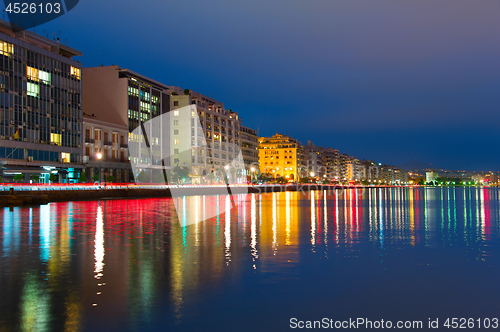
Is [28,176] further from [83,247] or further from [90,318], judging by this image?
[90,318]

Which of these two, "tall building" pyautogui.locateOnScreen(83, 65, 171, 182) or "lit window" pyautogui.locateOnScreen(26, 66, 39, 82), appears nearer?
"lit window" pyautogui.locateOnScreen(26, 66, 39, 82)

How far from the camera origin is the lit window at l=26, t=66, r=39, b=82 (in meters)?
70.9

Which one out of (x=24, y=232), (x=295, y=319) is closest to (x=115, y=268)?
(x=295, y=319)

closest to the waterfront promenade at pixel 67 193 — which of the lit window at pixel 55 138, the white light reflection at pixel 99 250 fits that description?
the lit window at pixel 55 138

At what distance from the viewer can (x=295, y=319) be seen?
8547 millimetres

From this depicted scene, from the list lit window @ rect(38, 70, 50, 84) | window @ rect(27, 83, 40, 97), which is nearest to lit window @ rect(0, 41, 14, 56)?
window @ rect(27, 83, 40, 97)

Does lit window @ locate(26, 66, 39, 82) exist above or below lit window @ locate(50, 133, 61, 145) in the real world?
above

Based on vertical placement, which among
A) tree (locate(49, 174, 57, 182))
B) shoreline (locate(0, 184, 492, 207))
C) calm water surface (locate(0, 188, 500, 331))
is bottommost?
calm water surface (locate(0, 188, 500, 331))

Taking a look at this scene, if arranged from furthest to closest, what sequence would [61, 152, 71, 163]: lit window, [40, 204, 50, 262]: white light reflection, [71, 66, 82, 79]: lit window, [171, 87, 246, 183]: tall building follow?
[171, 87, 246, 183]: tall building < [71, 66, 82, 79]: lit window < [61, 152, 71, 163]: lit window < [40, 204, 50, 262]: white light reflection

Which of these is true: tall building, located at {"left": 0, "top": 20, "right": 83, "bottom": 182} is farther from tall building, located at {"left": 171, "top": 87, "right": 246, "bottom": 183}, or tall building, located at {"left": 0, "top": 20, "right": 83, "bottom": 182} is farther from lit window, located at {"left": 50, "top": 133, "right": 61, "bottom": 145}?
tall building, located at {"left": 171, "top": 87, "right": 246, "bottom": 183}

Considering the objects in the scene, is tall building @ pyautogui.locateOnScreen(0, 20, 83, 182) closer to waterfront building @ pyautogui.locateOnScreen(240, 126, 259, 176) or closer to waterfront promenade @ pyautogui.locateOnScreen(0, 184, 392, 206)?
waterfront promenade @ pyautogui.locateOnScreen(0, 184, 392, 206)

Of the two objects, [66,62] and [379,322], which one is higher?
[66,62]

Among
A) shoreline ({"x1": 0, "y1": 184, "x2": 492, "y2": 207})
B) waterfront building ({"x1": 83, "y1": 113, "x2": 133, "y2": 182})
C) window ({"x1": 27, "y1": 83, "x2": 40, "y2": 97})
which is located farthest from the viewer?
waterfront building ({"x1": 83, "y1": 113, "x2": 133, "y2": 182})

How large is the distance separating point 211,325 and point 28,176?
6882cm
